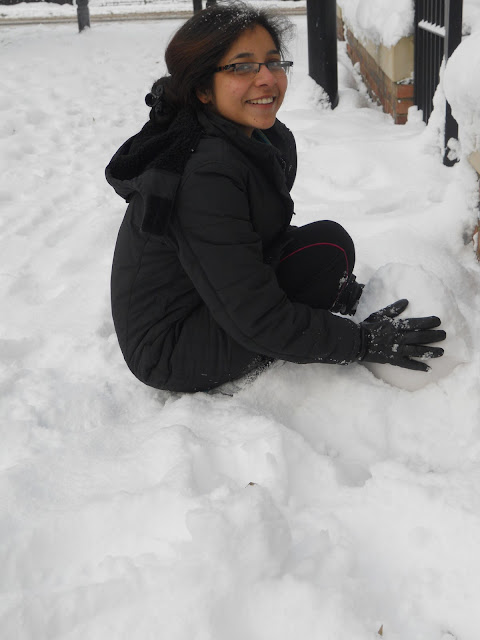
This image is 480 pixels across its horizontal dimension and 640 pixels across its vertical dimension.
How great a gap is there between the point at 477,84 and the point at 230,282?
1122 mm

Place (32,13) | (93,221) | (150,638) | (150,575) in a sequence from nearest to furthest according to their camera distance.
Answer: (150,638) → (150,575) → (93,221) → (32,13)

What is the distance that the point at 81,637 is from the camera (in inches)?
50.9

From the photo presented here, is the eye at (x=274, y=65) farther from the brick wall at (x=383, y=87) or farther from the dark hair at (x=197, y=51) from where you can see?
the brick wall at (x=383, y=87)

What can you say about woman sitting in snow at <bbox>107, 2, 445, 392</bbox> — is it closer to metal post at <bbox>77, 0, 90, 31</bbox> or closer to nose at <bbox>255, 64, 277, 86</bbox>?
nose at <bbox>255, 64, 277, 86</bbox>

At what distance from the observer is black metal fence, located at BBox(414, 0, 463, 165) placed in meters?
3.25

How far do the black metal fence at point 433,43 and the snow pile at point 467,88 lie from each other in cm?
78

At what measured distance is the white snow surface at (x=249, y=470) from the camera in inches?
52.6

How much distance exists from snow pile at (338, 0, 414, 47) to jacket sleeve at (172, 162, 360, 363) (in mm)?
3026

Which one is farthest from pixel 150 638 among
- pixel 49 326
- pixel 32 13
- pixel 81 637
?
pixel 32 13

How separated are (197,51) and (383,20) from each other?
332 centimetres

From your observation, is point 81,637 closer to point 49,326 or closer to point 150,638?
point 150,638

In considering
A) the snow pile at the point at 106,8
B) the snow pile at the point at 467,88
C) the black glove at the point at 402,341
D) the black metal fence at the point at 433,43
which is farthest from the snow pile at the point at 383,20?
the snow pile at the point at 106,8

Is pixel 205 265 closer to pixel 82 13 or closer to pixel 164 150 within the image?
pixel 164 150

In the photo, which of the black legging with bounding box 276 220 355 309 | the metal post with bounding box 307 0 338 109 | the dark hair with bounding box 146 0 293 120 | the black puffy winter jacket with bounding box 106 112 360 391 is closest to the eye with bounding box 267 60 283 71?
the dark hair with bounding box 146 0 293 120
